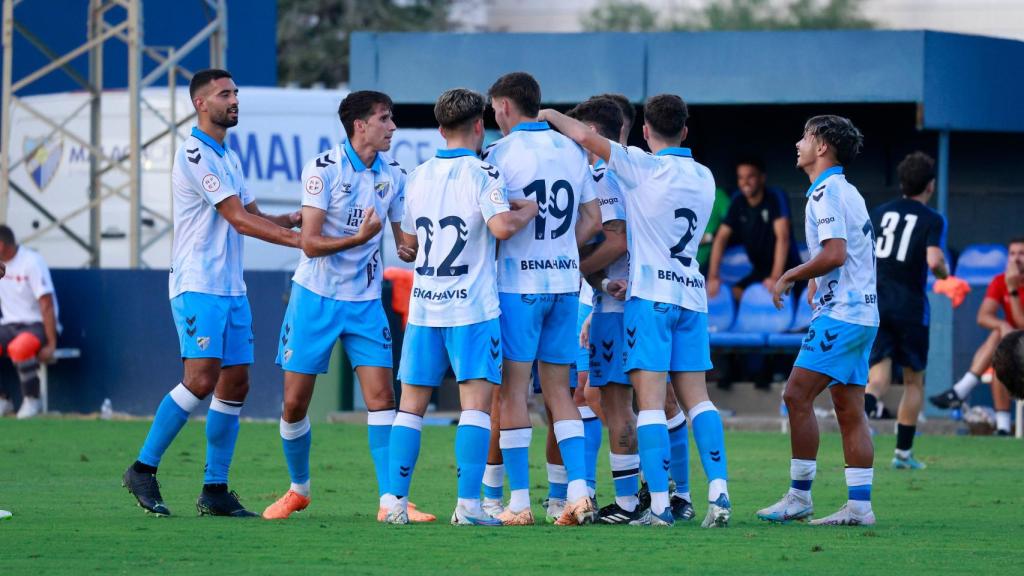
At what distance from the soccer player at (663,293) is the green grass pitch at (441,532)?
1.16 feet

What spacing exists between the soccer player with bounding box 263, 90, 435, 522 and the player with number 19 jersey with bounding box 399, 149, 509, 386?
504 millimetres

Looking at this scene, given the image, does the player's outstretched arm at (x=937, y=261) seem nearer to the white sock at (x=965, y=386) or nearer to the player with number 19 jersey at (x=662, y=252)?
the player with number 19 jersey at (x=662, y=252)

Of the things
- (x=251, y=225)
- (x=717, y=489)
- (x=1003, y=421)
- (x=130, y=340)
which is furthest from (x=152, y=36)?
(x=717, y=489)

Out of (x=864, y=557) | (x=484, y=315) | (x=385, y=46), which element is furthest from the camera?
(x=385, y=46)

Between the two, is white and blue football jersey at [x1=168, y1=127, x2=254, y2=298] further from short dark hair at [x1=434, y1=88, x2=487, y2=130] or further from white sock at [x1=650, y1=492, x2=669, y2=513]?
white sock at [x1=650, y1=492, x2=669, y2=513]

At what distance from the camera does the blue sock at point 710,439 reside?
8.82 meters

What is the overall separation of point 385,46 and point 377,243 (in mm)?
10520

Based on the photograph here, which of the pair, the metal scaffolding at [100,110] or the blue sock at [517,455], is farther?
the metal scaffolding at [100,110]

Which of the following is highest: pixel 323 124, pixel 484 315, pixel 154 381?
pixel 323 124

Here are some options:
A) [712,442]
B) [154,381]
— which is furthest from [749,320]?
[712,442]

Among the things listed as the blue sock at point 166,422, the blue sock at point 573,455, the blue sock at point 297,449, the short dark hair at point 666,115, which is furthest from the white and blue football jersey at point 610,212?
the blue sock at point 166,422

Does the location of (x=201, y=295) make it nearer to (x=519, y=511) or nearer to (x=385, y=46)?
(x=519, y=511)

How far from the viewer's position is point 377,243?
367 inches

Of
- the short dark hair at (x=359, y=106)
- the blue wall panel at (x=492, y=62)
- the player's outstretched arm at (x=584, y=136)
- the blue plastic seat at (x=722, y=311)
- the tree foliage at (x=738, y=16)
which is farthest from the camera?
the tree foliage at (x=738, y=16)
